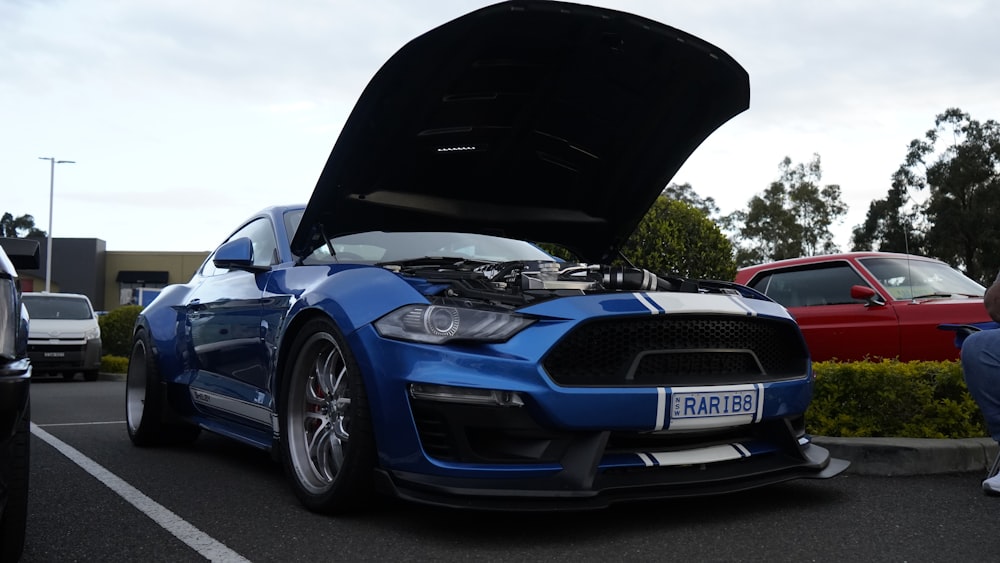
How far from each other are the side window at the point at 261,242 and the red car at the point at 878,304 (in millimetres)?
4200

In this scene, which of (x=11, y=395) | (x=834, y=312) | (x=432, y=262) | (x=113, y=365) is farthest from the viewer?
(x=113, y=365)

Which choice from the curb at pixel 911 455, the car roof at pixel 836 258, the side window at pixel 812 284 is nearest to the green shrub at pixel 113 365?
the car roof at pixel 836 258

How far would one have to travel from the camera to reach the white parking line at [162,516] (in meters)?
3.07

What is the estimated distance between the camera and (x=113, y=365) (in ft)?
58.0

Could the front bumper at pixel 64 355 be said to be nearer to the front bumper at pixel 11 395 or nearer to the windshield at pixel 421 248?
the windshield at pixel 421 248

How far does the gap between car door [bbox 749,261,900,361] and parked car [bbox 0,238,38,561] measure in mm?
5220

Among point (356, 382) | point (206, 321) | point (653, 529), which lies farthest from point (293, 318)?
point (653, 529)

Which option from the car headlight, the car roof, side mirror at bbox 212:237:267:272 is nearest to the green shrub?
the car roof

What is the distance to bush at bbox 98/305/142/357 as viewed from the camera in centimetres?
1989

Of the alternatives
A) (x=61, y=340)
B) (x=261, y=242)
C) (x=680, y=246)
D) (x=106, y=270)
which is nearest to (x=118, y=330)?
(x=61, y=340)

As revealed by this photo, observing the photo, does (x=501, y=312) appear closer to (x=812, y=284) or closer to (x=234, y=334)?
(x=234, y=334)

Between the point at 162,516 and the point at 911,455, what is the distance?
11.7 feet

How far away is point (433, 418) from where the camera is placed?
3166 mm

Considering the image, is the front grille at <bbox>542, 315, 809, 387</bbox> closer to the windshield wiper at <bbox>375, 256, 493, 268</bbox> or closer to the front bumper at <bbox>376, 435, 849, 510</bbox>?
the front bumper at <bbox>376, 435, 849, 510</bbox>
